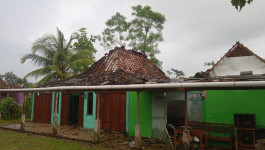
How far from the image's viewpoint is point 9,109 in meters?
15.5

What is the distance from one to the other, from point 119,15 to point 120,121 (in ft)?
45.7

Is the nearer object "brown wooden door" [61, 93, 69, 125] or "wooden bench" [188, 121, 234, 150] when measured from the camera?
"wooden bench" [188, 121, 234, 150]

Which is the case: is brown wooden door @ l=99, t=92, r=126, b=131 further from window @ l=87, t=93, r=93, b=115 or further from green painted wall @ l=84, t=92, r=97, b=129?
window @ l=87, t=93, r=93, b=115

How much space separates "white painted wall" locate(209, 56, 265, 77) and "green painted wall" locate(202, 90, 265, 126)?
5530 mm

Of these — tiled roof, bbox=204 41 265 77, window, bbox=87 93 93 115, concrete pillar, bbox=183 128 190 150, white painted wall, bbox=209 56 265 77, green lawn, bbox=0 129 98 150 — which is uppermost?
tiled roof, bbox=204 41 265 77

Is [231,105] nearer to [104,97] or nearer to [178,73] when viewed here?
[104,97]

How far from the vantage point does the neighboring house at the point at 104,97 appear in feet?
33.1

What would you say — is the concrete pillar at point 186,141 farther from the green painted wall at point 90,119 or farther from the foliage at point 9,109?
the foliage at point 9,109

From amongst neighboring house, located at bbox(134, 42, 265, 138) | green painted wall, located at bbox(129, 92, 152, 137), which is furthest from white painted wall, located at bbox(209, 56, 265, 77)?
green painted wall, located at bbox(129, 92, 152, 137)

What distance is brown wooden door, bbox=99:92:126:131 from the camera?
1004cm

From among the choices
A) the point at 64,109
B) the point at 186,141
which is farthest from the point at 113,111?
the point at 186,141

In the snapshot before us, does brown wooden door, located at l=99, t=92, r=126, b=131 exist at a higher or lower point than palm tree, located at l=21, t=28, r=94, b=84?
lower

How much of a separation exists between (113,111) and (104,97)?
41.5 inches

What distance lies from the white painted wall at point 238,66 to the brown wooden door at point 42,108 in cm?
1151
